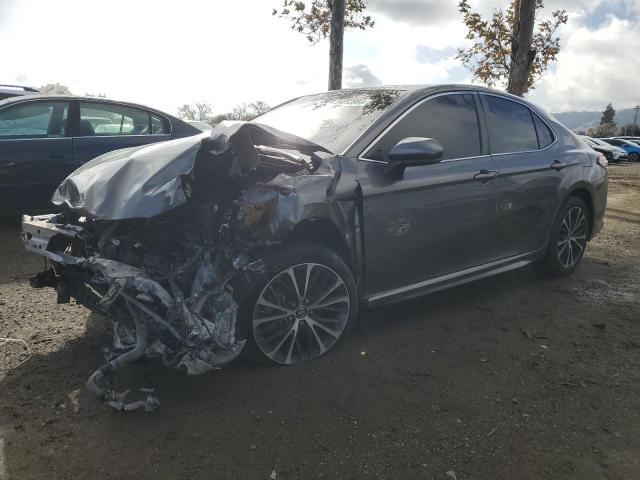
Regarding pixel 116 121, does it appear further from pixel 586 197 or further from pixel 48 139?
pixel 586 197

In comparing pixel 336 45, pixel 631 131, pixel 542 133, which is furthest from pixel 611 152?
pixel 631 131

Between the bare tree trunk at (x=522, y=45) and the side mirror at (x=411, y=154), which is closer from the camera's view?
the side mirror at (x=411, y=154)

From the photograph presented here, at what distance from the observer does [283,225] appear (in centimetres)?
296

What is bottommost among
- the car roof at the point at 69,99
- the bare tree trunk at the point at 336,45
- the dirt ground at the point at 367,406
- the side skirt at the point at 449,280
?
the dirt ground at the point at 367,406

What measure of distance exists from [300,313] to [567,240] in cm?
314

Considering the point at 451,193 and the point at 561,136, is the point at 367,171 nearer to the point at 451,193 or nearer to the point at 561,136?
the point at 451,193

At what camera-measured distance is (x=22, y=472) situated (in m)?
2.29

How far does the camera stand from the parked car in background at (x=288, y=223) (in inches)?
109

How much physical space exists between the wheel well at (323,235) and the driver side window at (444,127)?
55cm

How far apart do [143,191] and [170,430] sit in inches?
47.3

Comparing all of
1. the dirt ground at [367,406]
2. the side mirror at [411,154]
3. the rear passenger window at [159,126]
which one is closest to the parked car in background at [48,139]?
the rear passenger window at [159,126]

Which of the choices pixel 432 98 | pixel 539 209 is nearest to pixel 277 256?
pixel 432 98

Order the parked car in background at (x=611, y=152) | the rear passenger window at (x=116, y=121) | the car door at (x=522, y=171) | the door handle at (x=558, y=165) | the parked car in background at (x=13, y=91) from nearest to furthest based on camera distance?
the car door at (x=522, y=171) < the door handle at (x=558, y=165) < the rear passenger window at (x=116, y=121) < the parked car in background at (x=13, y=91) < the parked car in background at (x=611, y=152)

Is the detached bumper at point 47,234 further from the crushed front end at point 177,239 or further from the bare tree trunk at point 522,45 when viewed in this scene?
the bare tree trunk at point 522,45
